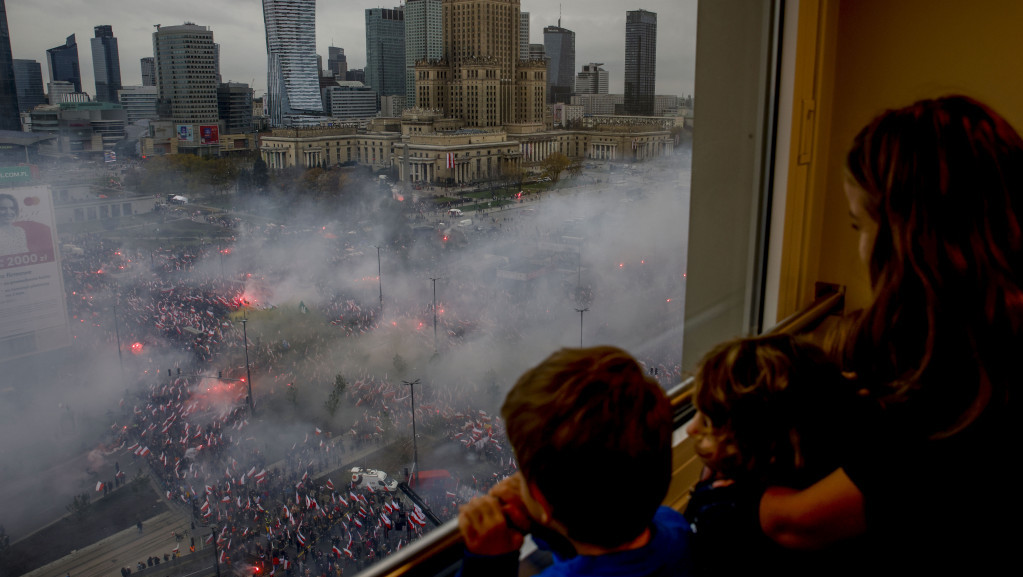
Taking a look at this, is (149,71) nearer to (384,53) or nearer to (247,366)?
(384,53)

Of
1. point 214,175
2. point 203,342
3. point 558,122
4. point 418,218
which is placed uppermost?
point 558,122

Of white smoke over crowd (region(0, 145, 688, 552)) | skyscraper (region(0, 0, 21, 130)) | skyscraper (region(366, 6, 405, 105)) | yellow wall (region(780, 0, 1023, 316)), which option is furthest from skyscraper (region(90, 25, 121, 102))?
yellow wall (region(780, 0, 1023, 316))

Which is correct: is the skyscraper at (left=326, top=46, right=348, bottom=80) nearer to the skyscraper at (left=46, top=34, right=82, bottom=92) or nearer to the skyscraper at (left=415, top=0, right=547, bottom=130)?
the skyscraper at (left=415, top=0, right=547, bottom=130)

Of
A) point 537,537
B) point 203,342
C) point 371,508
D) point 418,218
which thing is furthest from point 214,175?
point 537,537

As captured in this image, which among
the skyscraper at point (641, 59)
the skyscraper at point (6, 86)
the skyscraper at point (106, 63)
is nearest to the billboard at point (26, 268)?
the skyscraper at point (6, 86)

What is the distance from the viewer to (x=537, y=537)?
63 centimetres

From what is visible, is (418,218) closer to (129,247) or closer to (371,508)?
(129,247)

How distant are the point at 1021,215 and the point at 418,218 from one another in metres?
5.10

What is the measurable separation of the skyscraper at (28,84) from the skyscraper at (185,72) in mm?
1232

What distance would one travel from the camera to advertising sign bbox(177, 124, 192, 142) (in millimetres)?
3301

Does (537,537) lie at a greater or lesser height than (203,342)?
greater

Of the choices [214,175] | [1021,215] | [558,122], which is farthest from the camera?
[214,175]

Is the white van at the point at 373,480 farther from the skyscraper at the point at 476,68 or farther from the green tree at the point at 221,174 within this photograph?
the skyscraper at the point at 476,68

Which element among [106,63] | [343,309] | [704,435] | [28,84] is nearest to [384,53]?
[343,309]
